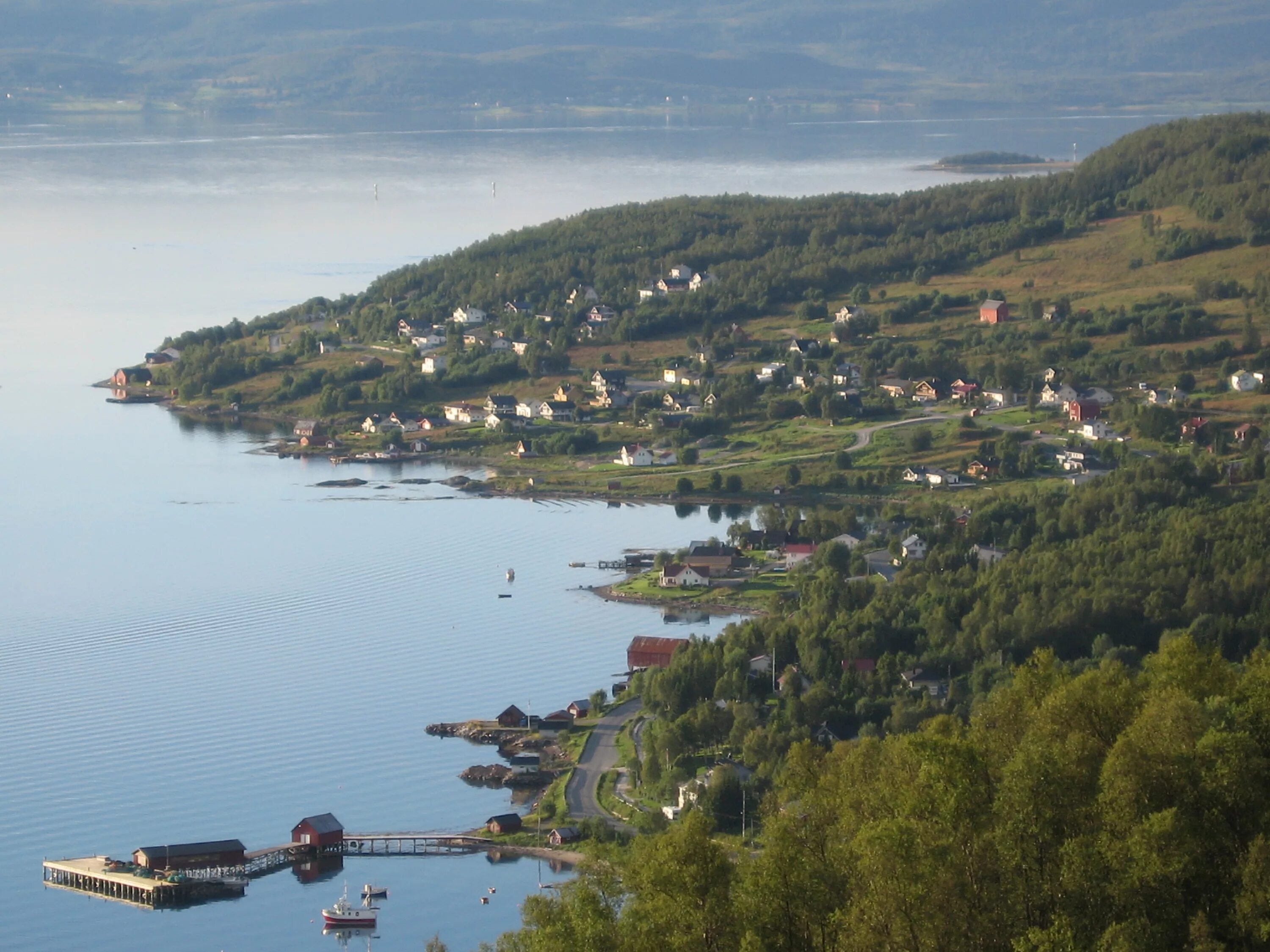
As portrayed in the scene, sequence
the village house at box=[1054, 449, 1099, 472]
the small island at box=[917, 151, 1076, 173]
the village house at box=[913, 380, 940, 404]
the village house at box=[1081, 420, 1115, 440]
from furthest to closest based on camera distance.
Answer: the small island at box=[917, 151, 1076, 173], the village house at box=[913, 380, 940, 404], the village house at box=[1081, 420, 1115, 440], the village house at box=[1054, 449, 1099, 472]

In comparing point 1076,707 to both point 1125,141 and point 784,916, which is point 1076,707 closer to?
point 784,916

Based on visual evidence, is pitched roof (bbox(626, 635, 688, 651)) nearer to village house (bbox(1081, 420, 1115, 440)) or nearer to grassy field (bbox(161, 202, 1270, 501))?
grassy field (bbox(161, 202, 1270, 501))

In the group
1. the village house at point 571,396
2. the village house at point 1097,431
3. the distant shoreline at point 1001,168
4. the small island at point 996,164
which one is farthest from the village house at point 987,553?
the small island at point 996,164

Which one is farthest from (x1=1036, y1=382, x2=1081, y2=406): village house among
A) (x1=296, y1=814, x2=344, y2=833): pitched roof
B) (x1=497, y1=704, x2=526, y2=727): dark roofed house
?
(x1=296, y1=814, x2=344, y2=833): pitched roof

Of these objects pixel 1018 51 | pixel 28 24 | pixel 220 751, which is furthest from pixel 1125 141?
pixel 1018 51

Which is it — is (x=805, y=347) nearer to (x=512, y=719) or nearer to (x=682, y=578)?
(x=682, y=578)

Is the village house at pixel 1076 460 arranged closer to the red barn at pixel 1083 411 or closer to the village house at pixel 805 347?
the red barn at pixel 1083 411
